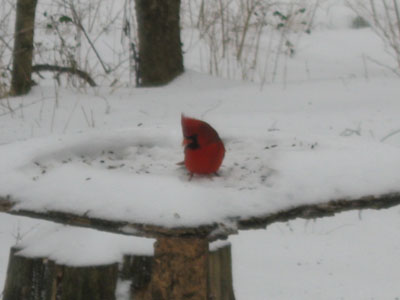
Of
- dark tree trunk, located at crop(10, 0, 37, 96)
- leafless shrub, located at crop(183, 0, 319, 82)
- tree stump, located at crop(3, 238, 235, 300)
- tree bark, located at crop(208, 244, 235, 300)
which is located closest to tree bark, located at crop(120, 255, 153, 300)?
tree stump, located at crop(3, 238, 235, 300)

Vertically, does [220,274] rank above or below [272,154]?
below

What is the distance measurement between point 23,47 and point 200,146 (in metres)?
3.17

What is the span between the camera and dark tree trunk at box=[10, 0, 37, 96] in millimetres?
4324

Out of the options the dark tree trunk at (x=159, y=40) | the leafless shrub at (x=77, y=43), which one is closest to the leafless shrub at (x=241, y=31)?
the dark tree trunk at (x=159, y=40)

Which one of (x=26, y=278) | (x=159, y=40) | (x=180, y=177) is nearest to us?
(x=180, y=177)

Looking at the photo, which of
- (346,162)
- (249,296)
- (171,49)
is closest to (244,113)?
(171,49)

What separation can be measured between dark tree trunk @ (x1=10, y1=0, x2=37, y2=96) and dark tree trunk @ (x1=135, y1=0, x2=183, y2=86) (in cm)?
87

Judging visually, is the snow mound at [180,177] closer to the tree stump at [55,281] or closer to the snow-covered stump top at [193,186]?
the snow-covered stump top at [193,186]

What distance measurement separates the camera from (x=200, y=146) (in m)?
1.58

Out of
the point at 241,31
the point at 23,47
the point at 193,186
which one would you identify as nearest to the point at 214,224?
the point at 193,186

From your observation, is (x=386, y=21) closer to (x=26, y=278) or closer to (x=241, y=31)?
(x=241, y=31)

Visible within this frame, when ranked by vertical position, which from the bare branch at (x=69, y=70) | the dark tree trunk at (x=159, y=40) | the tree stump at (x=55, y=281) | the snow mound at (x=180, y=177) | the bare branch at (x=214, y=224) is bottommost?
the tree stump at (x=55, y=281)

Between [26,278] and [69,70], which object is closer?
[26,278]

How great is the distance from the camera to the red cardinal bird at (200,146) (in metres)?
1.56
